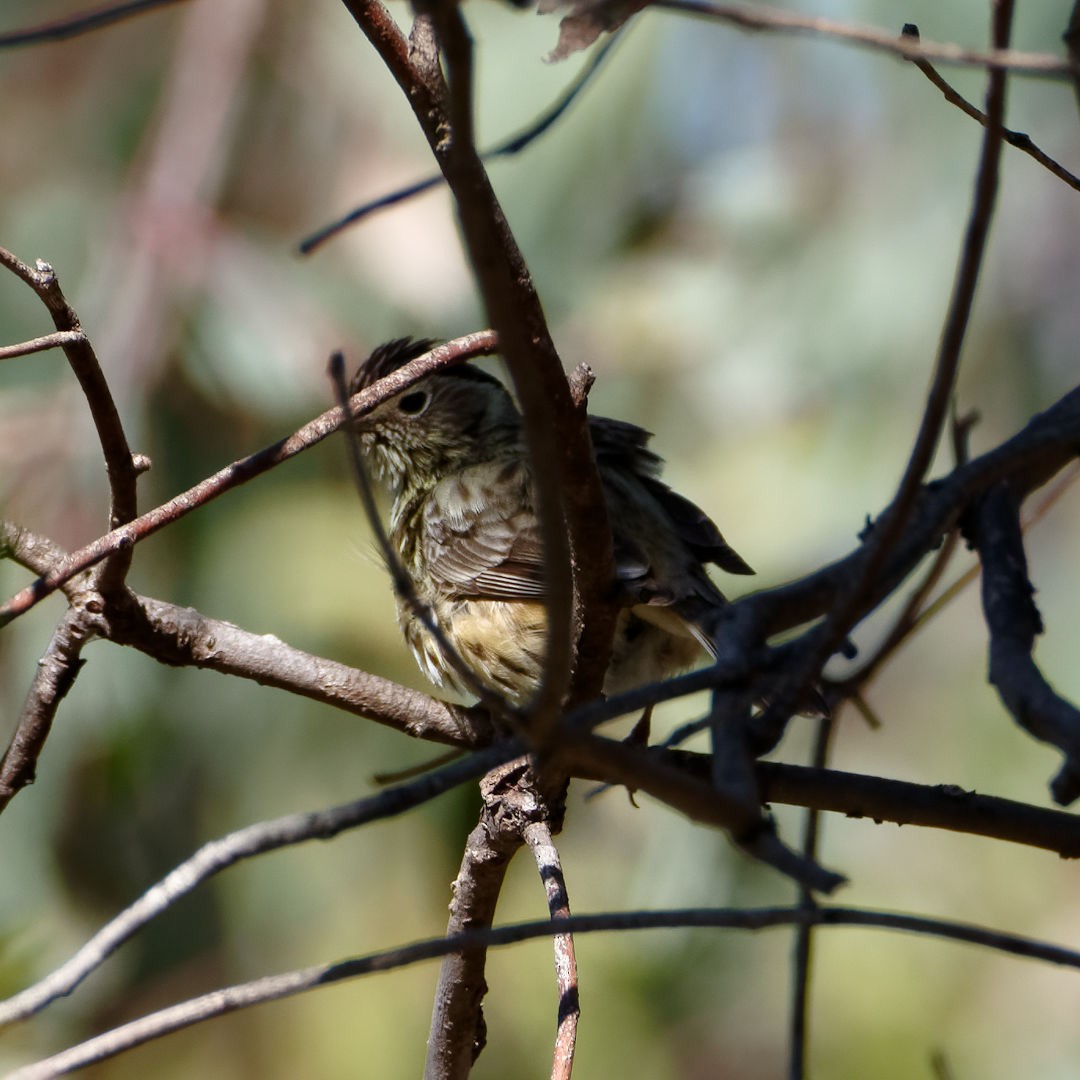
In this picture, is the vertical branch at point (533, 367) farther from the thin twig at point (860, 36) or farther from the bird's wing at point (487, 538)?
the bird's wing at point (487, 538)

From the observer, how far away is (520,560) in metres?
4.05

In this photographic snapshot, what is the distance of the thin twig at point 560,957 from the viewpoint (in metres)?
2.49

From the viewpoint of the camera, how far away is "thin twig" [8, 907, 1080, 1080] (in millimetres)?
1379

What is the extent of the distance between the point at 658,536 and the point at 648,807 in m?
1.94

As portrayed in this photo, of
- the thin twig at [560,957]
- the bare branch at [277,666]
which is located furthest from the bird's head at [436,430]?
the thin twig at [560,957]

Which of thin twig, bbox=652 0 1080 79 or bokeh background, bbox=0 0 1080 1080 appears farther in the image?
bokeh background, bbox=0 0 1080 1080

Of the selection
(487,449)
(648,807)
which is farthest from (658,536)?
(648,807)

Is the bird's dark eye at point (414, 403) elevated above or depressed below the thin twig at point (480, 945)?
above

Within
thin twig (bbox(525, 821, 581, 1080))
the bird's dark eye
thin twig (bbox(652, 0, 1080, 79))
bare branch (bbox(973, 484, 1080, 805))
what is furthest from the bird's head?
thin twig (bbox(652, 0, 1080, 79))

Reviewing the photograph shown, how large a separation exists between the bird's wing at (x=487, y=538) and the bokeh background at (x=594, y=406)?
0.42m

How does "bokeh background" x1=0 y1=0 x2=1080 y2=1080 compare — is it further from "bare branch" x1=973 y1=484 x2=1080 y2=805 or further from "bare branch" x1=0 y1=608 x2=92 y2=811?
"bare branch" x1=973 y1=484 x2=1080 y2=805

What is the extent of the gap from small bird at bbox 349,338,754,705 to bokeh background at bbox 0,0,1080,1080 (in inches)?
19.5

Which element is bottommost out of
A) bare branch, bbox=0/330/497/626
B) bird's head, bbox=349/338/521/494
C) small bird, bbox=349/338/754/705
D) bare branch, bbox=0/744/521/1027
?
bare branch, bbox=0/744/521/1027

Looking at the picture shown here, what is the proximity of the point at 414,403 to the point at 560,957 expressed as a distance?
247 cm
